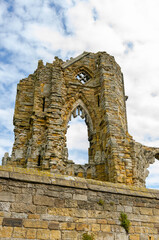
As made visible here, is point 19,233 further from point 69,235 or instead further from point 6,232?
point 69,235

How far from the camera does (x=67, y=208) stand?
16.5 feet

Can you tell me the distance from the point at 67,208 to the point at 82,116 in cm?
861

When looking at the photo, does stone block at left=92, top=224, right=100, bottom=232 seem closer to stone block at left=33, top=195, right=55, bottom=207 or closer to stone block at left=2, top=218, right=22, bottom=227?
stone block at left=33, top=195, right=55, bottom=207

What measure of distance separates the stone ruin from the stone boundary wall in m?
4.24

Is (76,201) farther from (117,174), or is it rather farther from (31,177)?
(117,174)

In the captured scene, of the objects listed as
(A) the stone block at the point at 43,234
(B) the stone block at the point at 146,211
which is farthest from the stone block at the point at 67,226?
(B) the stone block at the point at 146,211

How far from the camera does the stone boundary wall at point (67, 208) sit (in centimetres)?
456

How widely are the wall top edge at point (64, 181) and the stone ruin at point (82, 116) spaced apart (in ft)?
13.1

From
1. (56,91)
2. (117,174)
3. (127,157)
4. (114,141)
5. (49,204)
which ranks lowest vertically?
(49,204)

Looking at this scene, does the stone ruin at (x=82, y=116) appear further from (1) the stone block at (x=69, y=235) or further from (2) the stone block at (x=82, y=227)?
(1) the stone block at (x=69, y=235)

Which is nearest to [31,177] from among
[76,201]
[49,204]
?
[49,204]

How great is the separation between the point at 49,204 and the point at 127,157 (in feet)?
21.2

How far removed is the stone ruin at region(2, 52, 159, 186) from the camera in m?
10.6

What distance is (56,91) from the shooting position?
40.5 ft
